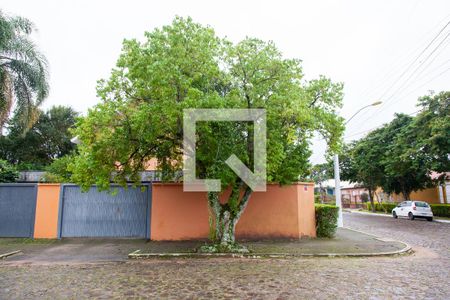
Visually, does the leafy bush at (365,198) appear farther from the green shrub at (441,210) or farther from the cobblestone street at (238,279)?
the cobblestone street at (238,279)

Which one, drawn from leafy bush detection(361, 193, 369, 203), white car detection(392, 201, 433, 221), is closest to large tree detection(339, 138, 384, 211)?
white car detection(392, 201, 433, 221)

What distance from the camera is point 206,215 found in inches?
470

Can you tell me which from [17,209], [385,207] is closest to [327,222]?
[17,209]

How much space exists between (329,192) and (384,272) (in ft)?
164

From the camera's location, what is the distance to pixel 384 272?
7266 millimetres

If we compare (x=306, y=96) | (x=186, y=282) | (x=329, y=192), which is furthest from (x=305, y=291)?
(x=329, y=192)

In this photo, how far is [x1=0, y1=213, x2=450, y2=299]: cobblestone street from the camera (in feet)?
18.8

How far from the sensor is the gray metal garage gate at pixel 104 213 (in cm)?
1207

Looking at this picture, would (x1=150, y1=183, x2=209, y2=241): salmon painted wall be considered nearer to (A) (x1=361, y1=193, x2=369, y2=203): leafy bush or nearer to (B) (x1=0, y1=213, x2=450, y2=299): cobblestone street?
(B) (x1=0, y1=213, x2=450, y2=299): cobblestone street

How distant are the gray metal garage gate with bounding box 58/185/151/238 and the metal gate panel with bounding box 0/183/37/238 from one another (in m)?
1.19

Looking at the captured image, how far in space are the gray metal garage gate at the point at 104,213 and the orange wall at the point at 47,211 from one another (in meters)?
0.23

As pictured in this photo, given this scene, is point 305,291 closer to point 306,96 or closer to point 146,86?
point 306,96

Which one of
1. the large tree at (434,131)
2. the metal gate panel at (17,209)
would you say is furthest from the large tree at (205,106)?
the large tree at (434,131)

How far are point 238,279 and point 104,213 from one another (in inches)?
293
